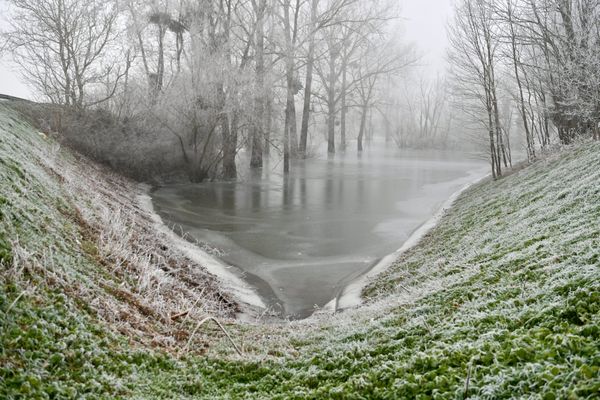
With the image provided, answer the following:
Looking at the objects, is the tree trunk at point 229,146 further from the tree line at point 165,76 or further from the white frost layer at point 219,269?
the white frost layer at point 219,269

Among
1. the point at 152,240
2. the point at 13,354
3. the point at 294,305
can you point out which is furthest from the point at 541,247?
the point at 152,240

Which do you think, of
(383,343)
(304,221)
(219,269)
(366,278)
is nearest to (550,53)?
(304,221)

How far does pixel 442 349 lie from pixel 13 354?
290 centimetres

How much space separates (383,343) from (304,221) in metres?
12.2

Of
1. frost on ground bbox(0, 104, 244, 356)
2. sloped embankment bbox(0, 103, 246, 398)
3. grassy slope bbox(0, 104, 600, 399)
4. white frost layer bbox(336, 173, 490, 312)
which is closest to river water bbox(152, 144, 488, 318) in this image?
white frost layer bbox(336, 173, 490, 312)

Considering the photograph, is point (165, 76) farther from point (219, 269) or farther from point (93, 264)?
point (93, 264)

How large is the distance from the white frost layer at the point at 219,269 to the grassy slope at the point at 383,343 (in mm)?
2869

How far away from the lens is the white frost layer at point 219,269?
933 centimetres

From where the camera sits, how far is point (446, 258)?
895cm

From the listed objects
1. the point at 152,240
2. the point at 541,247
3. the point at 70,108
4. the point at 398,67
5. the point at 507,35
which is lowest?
the point at 152,240

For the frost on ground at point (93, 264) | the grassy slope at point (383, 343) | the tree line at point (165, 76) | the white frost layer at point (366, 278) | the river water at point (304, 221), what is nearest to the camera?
the grassy slope at point (383, 343)

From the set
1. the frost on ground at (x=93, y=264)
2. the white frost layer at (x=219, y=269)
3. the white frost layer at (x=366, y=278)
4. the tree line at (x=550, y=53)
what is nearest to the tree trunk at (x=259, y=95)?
the tree line at (x=550, y=53)

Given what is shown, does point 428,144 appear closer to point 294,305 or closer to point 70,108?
point 70,108

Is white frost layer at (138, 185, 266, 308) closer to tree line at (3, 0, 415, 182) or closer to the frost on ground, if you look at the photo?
the frost on ground
